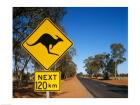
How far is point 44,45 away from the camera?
760cm

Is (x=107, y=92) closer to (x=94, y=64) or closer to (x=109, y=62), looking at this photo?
(x=109, y=62)

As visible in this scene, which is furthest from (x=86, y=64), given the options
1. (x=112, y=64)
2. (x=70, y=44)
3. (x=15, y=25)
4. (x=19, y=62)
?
(x=70, y=44)

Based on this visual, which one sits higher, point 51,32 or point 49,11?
point 49,11

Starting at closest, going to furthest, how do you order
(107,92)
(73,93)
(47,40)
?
(47,40)
(73,93)
(107,92)

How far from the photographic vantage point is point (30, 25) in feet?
64.3

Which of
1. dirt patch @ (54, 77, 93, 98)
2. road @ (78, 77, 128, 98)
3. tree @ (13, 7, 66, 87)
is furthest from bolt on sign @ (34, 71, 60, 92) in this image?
road @ (78, 77, 128, 98)

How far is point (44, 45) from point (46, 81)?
80 cm

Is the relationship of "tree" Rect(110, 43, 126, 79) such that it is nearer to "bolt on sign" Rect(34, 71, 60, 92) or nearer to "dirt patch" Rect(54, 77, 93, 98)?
"dirt patch" Rect(54, 77, 93, 98)

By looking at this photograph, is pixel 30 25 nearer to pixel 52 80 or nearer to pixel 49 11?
pixel 49 11

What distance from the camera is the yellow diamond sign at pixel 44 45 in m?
7.64

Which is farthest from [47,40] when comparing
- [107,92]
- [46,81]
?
[107,92]

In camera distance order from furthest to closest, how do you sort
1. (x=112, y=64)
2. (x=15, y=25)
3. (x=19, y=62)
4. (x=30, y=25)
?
(x=112, y=64), (x=19, y=62), (x=15, y=25), (x=30, y=25)

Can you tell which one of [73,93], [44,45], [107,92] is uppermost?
[44,45]
